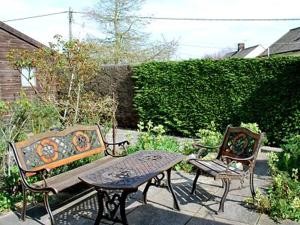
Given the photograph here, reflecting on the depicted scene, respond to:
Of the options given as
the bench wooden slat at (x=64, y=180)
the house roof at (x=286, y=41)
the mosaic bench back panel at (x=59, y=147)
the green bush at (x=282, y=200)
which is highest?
the house roof at (x=286, y=41)

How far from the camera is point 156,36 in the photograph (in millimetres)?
19453

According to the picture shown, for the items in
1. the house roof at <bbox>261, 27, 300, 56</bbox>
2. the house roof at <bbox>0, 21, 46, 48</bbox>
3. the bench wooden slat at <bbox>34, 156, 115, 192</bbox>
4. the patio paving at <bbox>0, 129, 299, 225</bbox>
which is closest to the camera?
the bench wooden slat at <bbox>34, 156, 115, 192</bbox>

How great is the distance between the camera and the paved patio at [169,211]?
3.49m

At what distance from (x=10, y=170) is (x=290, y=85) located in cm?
662

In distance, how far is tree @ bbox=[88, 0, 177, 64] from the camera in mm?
19203

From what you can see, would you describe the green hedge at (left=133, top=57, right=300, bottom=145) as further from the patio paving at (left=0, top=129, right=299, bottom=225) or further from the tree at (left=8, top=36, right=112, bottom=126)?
the patio paving at (left=0, top=129, right=299, bottom=225)

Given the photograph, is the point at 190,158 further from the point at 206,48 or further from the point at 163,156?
the point at 206,48

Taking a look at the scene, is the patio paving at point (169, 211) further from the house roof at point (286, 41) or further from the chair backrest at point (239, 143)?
the house roof at point (286, 41)

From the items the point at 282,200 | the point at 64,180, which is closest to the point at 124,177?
the point at 64,180

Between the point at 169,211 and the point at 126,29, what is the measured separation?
57.9 feet

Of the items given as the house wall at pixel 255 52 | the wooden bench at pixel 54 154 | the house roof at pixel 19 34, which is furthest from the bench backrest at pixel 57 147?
the house wall at pixel 255 52

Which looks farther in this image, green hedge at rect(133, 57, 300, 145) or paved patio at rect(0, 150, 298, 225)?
green hedge at rect(133, 57, 300, 145)

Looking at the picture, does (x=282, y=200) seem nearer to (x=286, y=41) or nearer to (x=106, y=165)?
(x=106, y=165)

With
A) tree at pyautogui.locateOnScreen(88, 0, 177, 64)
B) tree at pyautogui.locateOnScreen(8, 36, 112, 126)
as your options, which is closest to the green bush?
tree at pyautogui.locateOnScreen(8, 36, 112, 126)
